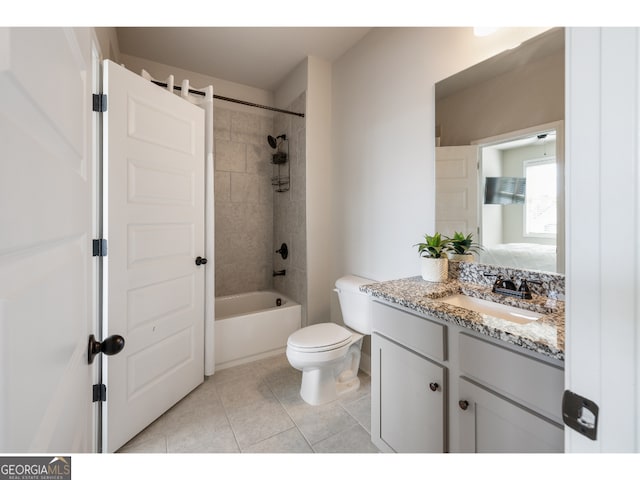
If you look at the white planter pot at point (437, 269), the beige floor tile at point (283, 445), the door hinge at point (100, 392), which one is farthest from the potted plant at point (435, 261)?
the door hinge at point (100, 392)

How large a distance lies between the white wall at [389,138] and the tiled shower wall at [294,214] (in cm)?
30

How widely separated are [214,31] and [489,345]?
267 cm

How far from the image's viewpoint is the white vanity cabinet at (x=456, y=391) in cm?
85

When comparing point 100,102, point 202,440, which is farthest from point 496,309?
point 100,102

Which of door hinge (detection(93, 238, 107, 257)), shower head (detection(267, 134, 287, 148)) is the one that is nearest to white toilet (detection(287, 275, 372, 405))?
door hinge (detection(93, 238, 107, 257))

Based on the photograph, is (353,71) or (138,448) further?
(353,71)

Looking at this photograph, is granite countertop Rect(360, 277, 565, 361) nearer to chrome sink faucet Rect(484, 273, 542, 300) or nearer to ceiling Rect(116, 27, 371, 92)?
chrome sink faucet Rect(484, 273, 542, 300)

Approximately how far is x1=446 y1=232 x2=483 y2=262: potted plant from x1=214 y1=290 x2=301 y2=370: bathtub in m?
1.55

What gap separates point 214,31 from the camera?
84.8 inches

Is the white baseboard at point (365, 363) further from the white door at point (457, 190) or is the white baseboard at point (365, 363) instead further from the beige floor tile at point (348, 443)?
the white door at point (457, 190)
